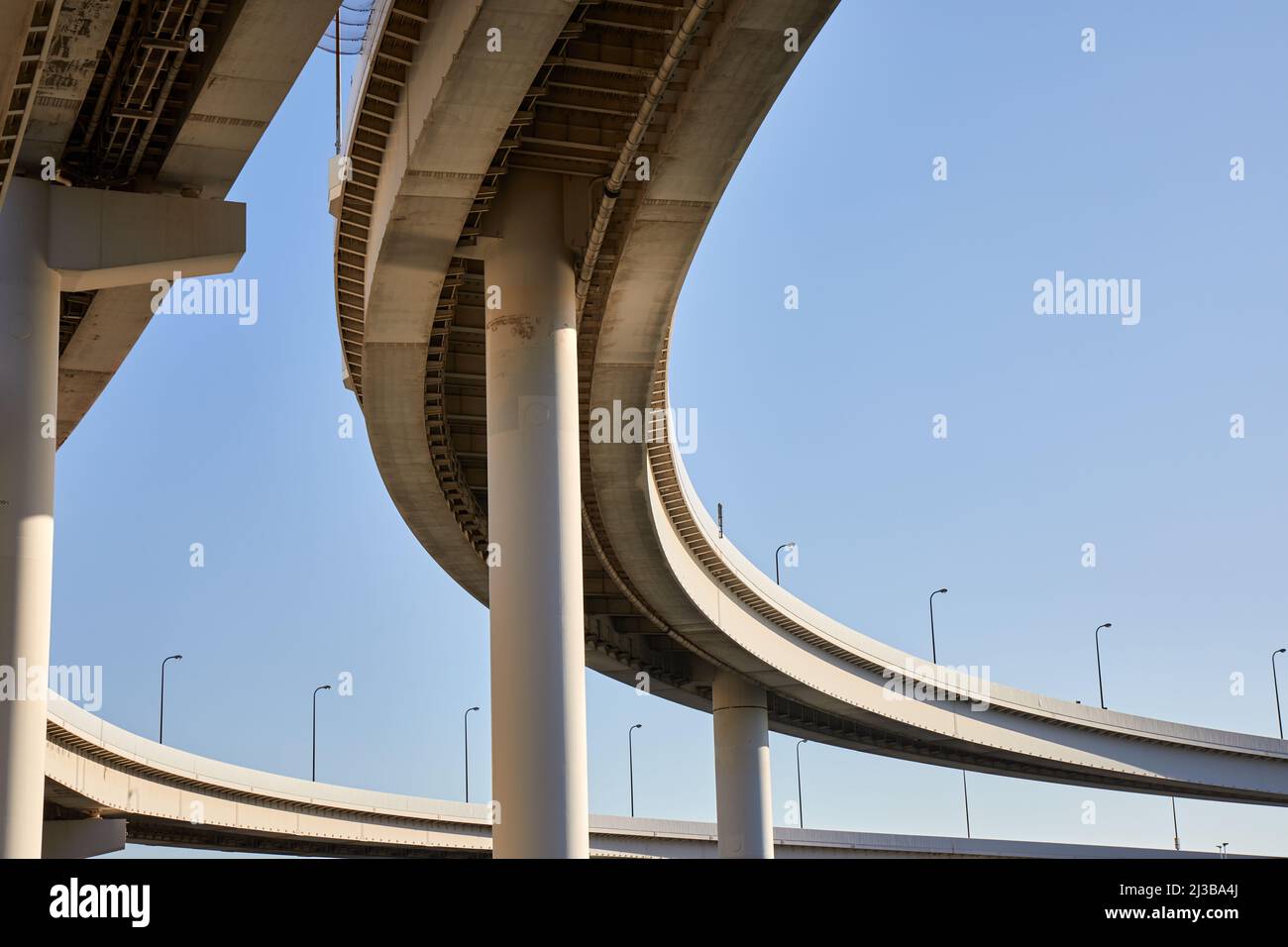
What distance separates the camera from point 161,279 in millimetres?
24703

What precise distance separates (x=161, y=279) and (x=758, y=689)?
1241 inches

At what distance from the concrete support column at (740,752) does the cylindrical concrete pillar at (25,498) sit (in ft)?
107

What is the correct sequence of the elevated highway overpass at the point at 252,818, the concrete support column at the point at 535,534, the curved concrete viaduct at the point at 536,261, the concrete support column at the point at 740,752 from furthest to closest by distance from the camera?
the concrete support column at the point at 740,752 → the elevated highway overpass at the point at 252,818 → the concrete support column at the point at 535,534 → the curved concrete viaduct at the point at 536,261

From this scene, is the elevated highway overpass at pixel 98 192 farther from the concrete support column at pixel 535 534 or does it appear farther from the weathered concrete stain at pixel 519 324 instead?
the concrete support column at pixel 535 534

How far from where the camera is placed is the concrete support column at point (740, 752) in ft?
168

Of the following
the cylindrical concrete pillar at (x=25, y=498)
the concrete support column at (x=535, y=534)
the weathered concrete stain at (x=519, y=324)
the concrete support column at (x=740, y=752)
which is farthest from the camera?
the concrete support column at (x=740, y=752)

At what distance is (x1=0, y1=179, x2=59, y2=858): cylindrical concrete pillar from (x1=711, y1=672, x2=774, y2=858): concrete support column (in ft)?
107

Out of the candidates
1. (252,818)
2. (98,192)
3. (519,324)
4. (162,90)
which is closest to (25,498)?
(98,192)

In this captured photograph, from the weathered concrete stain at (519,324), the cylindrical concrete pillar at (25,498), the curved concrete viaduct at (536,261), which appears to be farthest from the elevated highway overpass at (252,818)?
the weathered concrete stain at (519,324)

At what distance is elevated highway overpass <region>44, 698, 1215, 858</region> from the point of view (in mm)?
42938

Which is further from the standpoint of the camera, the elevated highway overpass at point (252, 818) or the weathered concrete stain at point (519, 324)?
the elevated highway overpass at point (252, 818)
